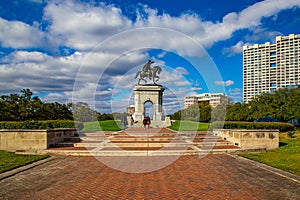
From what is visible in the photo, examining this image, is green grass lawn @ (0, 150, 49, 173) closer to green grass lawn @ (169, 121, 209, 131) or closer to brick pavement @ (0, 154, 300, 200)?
brick pavement @ (0, 154, 300, 200)

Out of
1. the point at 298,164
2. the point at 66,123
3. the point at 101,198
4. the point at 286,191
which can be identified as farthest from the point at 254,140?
the point at 66,123

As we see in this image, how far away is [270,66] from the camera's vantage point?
12950cm

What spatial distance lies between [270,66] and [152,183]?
139735 mm

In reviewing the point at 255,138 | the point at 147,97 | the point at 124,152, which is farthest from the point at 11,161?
the point at 147,97

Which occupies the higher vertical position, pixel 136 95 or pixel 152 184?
pixel 136 95

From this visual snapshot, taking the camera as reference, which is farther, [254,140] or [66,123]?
[66,123]

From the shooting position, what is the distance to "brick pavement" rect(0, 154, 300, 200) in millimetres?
Answer: 5941

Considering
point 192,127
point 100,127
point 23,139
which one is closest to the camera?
point 23,139

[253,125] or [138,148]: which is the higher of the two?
[253,125]

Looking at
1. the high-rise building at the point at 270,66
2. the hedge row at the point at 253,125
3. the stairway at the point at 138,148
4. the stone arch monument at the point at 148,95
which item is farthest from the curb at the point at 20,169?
the high-rise building at the point at 270,66

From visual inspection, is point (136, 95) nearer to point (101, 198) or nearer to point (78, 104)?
point (78, 104)

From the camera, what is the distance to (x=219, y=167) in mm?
9078

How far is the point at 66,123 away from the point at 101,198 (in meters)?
15.4

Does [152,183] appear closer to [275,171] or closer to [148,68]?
[275,171]
